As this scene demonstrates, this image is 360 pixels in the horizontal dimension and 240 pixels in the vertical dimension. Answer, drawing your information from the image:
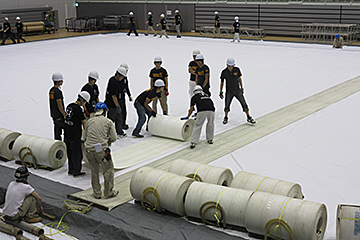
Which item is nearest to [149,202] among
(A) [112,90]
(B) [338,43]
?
(A) [112,90]

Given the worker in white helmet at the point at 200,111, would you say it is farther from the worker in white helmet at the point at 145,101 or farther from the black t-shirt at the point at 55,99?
the black t-shirt at the point at 55,99

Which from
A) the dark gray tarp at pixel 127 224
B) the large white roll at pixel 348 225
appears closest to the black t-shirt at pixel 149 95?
the dark gray tarp at pixel 127 224

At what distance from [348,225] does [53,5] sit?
38227 mm

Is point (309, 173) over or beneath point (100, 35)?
beneath

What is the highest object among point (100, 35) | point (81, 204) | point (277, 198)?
point (100, 35)

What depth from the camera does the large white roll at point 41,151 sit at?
8.60 metres

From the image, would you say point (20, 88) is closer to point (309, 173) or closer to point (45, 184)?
point (45, 184)

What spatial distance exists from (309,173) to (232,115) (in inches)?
174

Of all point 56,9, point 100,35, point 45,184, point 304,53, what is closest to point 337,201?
point 45,184

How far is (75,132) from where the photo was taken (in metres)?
8.18

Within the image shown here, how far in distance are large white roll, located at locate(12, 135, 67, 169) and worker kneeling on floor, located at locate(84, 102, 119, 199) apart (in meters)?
1.75

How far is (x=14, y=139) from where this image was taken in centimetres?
941

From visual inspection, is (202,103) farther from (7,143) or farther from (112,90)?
(7,143)

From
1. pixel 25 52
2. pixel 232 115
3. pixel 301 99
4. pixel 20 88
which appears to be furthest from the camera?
pixel 25 52
